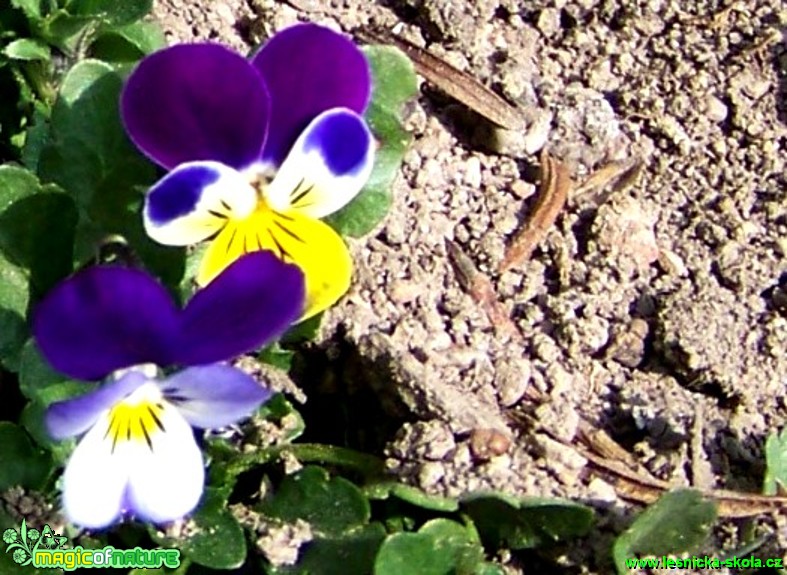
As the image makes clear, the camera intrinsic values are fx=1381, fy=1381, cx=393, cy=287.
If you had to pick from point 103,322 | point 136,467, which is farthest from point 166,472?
point 103,322


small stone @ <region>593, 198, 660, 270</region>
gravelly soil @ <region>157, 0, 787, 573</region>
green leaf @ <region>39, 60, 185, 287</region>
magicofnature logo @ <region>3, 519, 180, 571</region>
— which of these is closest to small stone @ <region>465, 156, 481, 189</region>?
gravelly soil @ <region>157, 0, 787, 573</region>

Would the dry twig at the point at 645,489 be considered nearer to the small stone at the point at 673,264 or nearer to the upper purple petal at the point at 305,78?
the small stone at the point at 673,264

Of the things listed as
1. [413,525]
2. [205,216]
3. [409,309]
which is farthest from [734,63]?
[205,216]

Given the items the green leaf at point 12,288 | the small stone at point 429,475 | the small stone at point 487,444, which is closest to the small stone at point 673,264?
the small stone at point 487,444

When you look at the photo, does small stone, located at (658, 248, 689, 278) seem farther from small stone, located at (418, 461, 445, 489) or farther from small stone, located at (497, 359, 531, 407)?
small stone, located at (418, 461, 445, 489)

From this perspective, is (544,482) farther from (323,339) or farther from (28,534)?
(28,534)

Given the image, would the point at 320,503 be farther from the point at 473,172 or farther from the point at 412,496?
the point at 473,172
